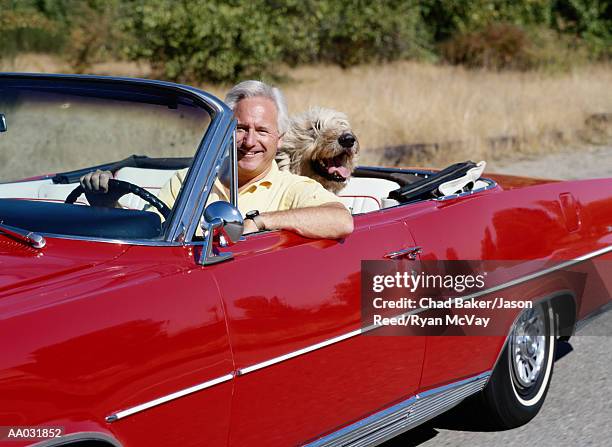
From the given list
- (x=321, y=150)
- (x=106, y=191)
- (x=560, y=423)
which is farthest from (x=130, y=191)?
(x=560, y=423)

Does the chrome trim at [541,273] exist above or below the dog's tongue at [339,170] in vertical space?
below

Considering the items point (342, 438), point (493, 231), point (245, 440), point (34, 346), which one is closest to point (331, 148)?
point (493, 231)

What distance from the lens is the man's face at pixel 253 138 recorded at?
400cm

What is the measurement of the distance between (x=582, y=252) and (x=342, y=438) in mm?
1745

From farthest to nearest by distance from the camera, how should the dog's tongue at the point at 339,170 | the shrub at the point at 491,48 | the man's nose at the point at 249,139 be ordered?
the shrub at the point at 491,48 < the dog's tongue at the point at 339,170 < the man's nose at the point at 249,139

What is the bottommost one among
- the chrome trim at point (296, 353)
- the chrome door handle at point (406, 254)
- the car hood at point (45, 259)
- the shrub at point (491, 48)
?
the chrome trim at point (296, 353)

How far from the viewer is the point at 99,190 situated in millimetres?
3430

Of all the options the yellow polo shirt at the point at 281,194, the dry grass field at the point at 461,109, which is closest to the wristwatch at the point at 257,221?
the yellow polo shirt at the point at 281,194

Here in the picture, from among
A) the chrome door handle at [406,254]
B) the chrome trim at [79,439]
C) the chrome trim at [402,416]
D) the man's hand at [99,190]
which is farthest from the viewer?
the chrome door handle at [406,254]

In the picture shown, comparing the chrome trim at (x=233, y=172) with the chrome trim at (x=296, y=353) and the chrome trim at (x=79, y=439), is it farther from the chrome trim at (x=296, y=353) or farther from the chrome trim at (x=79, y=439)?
the chrome trim at (x=79, y=439)

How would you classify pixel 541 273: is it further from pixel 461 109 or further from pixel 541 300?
pixel 461 109

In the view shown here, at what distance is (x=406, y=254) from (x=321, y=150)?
1.22 metres

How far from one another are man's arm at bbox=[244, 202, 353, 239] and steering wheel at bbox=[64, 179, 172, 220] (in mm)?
328

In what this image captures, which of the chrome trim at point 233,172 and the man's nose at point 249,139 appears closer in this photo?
the chrome trim at point 233,172
